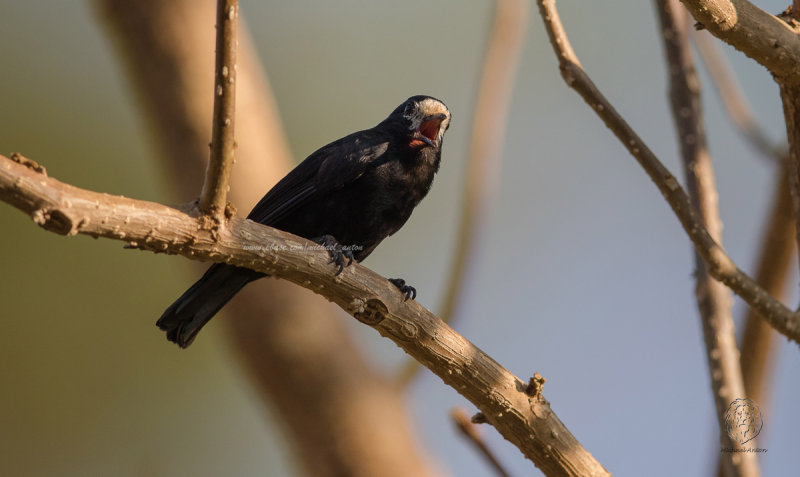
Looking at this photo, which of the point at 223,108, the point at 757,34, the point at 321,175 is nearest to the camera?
the point at 223,108

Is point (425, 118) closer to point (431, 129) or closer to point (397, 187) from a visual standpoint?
point (431, 129)

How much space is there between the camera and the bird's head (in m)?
3.97

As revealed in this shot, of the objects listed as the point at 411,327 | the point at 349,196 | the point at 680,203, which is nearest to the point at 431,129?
the point at 349,196

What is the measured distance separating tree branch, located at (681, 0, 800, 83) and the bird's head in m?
1.62

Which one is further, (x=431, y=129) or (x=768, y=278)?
(x=431, y=129)

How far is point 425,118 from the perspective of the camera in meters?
3.99

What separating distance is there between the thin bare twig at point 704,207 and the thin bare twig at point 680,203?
34 centimetres

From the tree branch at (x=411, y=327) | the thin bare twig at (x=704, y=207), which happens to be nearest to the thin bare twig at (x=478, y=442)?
the tree branch at (x=411, y=327)

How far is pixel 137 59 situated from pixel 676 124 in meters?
3.54

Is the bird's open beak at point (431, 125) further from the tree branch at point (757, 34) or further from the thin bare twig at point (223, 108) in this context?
the thin bare twig at point (223, 108)

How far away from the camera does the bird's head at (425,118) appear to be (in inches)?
156

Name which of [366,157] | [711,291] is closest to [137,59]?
[366,157]

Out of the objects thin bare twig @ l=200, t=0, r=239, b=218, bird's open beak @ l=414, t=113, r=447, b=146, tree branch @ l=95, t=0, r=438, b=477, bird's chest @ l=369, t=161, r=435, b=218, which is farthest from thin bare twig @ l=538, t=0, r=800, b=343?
tree branch @ l=95, t=0, r=438, b=477

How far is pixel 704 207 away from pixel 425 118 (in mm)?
1404
